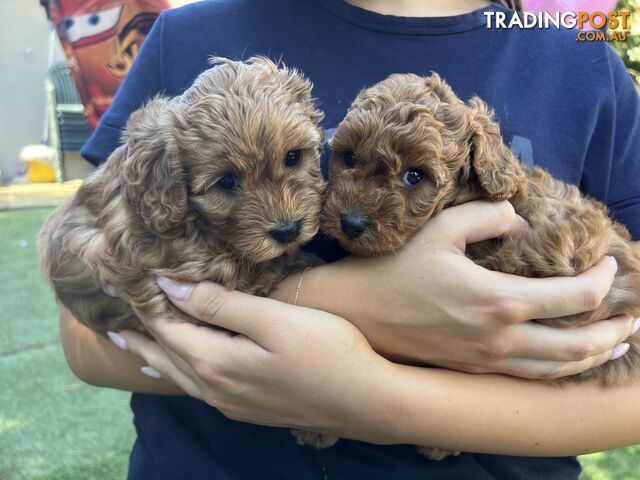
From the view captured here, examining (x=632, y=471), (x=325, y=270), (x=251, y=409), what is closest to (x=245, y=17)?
(x=325, y=270)

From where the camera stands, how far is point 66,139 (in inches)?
525

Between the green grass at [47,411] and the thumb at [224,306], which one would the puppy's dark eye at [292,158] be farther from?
the green grass at [47,411]

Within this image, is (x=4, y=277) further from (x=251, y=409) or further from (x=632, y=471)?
(x=632, y=471)

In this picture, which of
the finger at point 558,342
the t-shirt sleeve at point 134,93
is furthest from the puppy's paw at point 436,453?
the t-shirt sleeve at point 134,93

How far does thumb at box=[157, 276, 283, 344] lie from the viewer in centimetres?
180

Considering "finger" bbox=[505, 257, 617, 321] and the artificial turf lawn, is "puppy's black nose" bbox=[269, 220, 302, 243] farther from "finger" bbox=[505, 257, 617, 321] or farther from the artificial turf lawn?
the artificial turf lawn

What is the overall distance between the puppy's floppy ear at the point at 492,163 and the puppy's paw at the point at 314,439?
3.29 ft

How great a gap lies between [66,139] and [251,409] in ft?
43.1

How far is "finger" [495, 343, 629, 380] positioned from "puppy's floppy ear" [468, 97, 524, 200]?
537 mm

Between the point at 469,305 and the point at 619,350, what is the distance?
641 mm

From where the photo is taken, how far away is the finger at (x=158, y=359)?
6.37 feet

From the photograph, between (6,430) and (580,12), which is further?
(6,430)

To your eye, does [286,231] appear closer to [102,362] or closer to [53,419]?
[102,362]

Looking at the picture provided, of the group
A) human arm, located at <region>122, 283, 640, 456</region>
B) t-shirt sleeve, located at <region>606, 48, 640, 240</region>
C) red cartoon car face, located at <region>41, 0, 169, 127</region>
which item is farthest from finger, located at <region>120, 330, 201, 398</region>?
red cartoon car face, located at <region>41, 0, 169, 127</region>
